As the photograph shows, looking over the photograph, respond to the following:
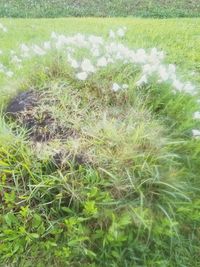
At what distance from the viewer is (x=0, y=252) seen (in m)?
2.88

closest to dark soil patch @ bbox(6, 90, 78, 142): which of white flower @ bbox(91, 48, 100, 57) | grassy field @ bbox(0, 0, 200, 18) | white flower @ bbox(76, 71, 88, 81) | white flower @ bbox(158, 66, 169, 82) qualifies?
white flower @ bbox(76, 71, 88, 81)

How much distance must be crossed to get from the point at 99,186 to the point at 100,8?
13102 mm

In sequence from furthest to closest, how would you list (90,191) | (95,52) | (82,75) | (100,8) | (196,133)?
(100,8) → (95,52) → (82,75) → (196,133) → (90,191)

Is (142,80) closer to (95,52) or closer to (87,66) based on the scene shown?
(87,66)

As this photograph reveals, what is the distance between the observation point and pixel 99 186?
9.96ft

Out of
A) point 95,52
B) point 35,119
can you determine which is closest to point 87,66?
point 95,52

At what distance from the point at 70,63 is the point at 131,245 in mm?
1828

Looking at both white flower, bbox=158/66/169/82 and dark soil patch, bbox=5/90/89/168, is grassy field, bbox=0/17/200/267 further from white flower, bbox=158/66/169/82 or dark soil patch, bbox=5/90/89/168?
white flower, bbox=158/66/169/82

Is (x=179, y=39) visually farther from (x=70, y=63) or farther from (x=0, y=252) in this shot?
(x=0, y=252)

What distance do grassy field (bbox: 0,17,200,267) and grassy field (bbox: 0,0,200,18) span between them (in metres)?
11.1

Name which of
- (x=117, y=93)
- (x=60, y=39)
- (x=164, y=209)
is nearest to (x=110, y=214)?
(x=164, y=209)

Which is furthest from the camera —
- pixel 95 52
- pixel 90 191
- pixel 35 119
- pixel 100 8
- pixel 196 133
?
pixel 100 8

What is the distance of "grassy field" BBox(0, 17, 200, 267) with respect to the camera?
9.45 feet

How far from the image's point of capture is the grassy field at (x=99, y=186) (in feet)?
9.45
